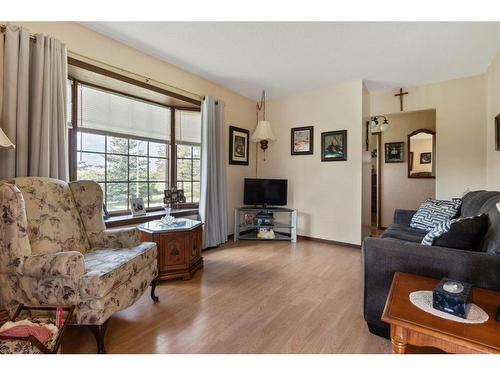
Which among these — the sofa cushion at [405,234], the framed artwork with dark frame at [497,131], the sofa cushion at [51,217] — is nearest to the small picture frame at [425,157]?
the framed artwork with dark frame at [497,131]

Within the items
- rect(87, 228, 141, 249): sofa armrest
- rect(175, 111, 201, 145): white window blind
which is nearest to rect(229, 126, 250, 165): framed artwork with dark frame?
rect(175, 111, 201, 145): white window blind

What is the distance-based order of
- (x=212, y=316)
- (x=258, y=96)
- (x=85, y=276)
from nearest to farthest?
(x=85, y=276) < (x=212, y=316) < (x=258, y=96)

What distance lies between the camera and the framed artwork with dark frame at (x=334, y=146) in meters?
3.75

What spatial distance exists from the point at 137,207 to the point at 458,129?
14.3 feet

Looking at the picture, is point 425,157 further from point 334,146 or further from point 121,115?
point 121,115

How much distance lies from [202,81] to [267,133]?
125 cm

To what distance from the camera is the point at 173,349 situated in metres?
1.50

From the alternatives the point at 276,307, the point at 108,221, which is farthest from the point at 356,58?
the point at 108,221

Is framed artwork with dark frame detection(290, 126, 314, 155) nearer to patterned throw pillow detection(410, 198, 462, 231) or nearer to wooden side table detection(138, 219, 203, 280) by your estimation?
patterned throw pillow detection(410, 198, 462, 231)

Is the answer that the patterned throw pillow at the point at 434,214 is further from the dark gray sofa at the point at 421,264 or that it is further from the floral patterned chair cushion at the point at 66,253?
the floral patterned chair cushion at the point at 66,253

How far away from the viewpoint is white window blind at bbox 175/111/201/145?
11.6 ft

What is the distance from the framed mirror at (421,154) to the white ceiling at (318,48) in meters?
1.35

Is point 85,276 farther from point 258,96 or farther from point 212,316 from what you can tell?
point 258,96

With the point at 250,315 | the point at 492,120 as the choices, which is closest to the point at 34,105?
the point at 250,315
